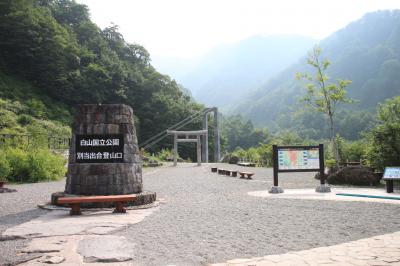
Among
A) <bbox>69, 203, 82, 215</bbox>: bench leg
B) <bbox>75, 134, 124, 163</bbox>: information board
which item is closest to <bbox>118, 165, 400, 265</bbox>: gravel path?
<bbox>69, 203, 82, 215</bbox>: bench leg

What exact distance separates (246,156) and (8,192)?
27.3 meters

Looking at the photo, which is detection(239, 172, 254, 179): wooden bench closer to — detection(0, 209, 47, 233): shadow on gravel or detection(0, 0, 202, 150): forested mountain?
detection(0, 209, 47, 233): shadow on gravel

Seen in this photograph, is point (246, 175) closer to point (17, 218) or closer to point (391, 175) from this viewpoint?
point (391, 175)

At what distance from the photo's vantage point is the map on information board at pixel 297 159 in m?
10.4

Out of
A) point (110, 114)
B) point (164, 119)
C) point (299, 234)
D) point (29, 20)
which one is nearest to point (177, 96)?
point (164, 119)

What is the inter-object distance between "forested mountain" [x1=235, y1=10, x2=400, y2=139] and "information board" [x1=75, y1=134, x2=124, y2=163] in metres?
66.3

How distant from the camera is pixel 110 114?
26.3ft

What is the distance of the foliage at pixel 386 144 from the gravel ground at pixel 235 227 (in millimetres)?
4636

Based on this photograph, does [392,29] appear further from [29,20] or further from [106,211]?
[106,211]

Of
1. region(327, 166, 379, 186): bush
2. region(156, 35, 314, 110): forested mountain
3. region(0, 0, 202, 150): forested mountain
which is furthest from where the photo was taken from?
region(156, 35, 314, 110): forested mountain

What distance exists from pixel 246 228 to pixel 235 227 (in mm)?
167

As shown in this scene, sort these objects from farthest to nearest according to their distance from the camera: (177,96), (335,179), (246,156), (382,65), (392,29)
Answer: (392,29) → (382,65) → (177,96) → (246,156) → (335,179)

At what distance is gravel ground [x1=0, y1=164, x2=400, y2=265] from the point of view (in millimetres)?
4152

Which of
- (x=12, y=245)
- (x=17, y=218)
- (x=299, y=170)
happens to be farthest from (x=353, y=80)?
(x=12, y=245)
